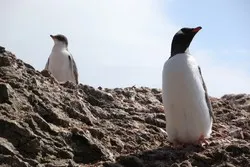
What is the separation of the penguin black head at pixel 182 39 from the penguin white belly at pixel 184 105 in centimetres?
70

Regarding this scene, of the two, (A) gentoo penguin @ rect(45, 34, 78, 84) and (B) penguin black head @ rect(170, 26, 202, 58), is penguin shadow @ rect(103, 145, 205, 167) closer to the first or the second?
(B) penguin black head @ rect(170, 26, 202, 58)

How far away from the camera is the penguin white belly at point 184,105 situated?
31.8ft

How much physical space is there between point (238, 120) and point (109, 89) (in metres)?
3.40

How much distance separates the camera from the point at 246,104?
1409cm

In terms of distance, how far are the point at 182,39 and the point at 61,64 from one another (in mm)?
8716

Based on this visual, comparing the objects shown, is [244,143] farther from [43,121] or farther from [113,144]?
[43,121]

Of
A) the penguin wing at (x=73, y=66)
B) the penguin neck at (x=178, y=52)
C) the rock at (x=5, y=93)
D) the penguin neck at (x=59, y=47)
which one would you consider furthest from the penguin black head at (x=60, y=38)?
the rock at (x=5, y=93)

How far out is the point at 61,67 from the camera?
1861 cm

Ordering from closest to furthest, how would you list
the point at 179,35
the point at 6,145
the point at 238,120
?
the point at 6,145
the point at 179,35
the point at 238,120

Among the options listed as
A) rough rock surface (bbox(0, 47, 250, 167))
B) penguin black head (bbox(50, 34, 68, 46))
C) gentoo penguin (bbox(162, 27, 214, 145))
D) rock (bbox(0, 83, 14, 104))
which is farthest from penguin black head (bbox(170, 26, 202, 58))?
penguin black head (bbox(50, 34, 68, 46))

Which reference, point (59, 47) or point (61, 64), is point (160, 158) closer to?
point (61, 64)

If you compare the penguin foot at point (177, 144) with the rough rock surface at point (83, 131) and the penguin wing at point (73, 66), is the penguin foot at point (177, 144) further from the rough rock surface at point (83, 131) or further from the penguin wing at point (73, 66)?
the penguin wing at point (73, 66)

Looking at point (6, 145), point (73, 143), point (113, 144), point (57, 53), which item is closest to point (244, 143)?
point (113, 144)

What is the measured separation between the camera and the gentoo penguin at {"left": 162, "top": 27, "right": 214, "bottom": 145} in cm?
970
